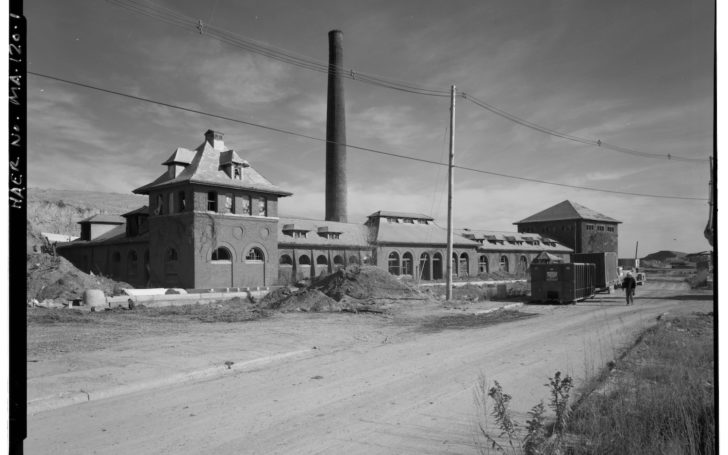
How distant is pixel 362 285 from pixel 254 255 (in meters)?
12.6

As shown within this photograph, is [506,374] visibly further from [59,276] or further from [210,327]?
[59,276]

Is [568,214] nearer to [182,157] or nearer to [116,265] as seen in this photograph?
[182,157]

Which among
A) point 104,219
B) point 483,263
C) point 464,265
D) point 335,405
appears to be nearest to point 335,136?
point 464,265

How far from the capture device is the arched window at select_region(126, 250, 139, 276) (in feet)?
134

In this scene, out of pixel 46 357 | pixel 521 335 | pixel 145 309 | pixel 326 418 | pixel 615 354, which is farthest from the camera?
pixel 145 309

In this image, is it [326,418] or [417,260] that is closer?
[326,418]

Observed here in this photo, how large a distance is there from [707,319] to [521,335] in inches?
333

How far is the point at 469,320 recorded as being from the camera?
2036 centimetres

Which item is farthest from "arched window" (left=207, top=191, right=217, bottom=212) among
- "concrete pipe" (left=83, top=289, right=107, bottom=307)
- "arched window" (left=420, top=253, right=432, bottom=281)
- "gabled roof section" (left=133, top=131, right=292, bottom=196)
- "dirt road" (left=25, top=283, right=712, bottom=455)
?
"dirt road" (left=25, top=283, right=712, bottom=455)

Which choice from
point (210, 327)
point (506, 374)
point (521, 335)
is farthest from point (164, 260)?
point (506, 374)

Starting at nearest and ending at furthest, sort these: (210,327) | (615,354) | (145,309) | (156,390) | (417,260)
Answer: (156,390), (615,354), (210,327), (145,309), (417,260)

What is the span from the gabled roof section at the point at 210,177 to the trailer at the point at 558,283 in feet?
66.6

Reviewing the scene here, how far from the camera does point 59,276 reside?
2950 centimetres

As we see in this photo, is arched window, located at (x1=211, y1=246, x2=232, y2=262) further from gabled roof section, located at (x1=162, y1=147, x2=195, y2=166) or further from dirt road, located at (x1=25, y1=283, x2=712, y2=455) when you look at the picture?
dirt road, located at (x1=25, y1=283, x2=712, y2=455)
